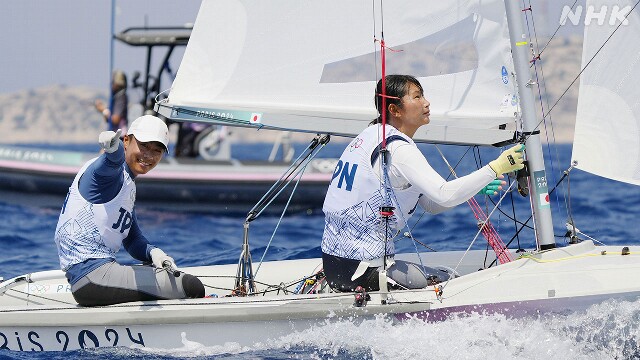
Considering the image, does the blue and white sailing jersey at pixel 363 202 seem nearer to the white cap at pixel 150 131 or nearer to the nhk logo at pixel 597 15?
the white cap at pixel 150 131

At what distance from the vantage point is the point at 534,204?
471cm

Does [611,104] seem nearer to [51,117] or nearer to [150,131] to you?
[150,131]

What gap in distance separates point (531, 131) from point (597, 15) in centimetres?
68

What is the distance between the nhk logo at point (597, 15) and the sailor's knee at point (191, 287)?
2146 mm

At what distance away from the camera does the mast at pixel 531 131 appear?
466 centimetres

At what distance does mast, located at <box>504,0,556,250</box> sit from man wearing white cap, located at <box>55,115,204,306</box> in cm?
164

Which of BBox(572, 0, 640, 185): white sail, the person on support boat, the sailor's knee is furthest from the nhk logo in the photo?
the sailor's knee

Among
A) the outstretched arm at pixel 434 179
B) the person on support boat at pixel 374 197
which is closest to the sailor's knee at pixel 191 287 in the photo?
the person on support boat at pixel 374 197

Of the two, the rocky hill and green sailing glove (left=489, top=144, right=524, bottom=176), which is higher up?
the rocky hill

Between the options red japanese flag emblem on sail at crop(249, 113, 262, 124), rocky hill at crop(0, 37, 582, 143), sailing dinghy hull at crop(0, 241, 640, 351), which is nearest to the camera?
sailing dinghy hull at crop(0, 241, 640, 351)

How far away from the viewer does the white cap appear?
4.37m

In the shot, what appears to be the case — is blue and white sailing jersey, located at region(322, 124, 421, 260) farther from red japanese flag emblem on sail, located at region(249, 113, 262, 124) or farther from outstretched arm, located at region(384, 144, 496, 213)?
red japanese flag emblem on sail, located at region(249, 113, 262, 124)

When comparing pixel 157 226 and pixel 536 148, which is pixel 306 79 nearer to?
pixel 536 148

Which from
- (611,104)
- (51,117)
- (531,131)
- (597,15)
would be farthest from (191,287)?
(51,117)
